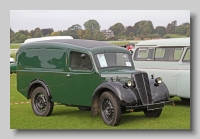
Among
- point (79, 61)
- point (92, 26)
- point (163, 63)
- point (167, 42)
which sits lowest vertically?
point (163, 63)

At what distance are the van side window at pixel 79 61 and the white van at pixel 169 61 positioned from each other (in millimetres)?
2928

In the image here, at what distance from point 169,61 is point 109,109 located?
3.87 meters

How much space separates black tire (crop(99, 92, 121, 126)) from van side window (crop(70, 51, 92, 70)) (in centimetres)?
94

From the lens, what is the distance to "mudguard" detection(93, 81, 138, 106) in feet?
35.8

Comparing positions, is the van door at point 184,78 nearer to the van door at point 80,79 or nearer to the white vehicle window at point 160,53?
the white vehicle window at point 160,53

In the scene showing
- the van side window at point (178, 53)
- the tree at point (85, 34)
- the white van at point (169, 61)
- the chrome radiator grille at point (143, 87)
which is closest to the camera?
the chrome radiator grille at point (143, 87)

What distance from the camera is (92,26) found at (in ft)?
39.8

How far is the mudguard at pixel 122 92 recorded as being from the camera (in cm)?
1091

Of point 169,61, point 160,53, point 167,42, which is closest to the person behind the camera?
point 169,61

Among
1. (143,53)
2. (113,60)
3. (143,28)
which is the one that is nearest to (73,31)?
(113,60)

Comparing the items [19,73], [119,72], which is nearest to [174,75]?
[119,72]

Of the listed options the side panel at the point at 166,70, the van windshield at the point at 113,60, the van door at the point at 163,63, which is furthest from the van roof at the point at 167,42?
the van windshield at the point at 113,60

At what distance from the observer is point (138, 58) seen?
1544 centimetres

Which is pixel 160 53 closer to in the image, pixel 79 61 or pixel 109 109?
pixel 79 61
